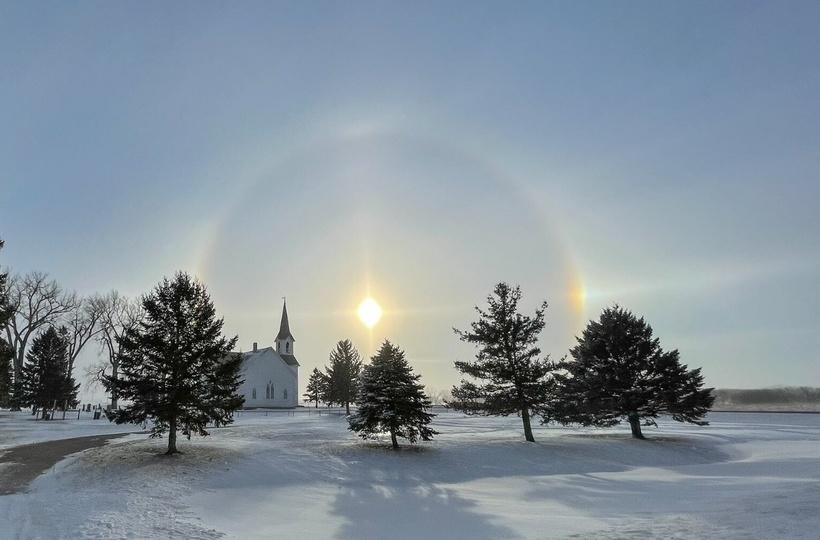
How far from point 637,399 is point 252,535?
27364mm

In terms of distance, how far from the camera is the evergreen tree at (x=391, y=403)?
83.3 ft

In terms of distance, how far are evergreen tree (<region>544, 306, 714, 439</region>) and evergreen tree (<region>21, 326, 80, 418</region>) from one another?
4707cm

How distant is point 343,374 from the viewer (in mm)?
56969

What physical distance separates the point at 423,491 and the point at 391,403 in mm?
7875

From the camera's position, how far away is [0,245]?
91.8ft

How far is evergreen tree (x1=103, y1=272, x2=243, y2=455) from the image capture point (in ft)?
71.2

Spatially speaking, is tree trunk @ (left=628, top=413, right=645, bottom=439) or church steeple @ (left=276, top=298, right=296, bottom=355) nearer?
tree trunk @ (left=628, top=413, right=645, bottom=439)

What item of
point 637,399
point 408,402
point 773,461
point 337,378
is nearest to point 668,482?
point 773,461

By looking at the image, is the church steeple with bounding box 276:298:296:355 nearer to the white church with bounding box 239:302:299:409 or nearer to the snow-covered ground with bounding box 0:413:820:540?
the white church with bounding box 239:302:299:409

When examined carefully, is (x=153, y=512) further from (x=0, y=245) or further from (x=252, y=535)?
→ (x=0, y=245)

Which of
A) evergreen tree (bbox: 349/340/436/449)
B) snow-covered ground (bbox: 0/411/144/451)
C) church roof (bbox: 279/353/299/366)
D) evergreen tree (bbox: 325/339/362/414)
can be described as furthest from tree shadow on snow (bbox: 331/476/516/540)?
church roof (bbox: 279/353/299/366)

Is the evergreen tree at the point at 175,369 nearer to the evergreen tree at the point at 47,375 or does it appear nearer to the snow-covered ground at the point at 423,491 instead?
the snow-covered ground at the point at 423,491

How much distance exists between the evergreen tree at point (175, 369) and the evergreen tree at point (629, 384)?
1985 centimetres

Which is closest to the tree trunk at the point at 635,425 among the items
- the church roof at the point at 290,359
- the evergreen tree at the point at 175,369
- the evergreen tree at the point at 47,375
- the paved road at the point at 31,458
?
the evergreen tree at the point at 175,369
